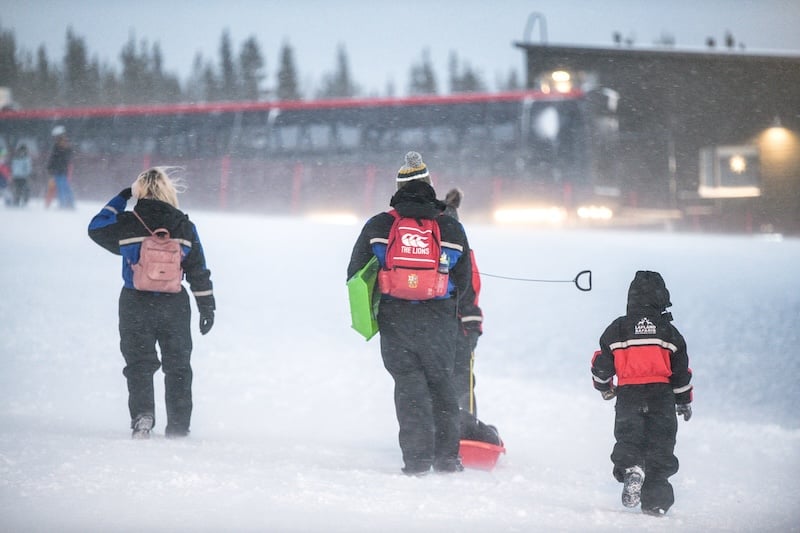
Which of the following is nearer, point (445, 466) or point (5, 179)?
point (445, 466)

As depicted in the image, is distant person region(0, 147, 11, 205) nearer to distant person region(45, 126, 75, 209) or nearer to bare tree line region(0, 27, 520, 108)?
distant person region(45, 126, 75, 209)

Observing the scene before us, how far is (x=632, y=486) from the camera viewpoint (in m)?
4.15

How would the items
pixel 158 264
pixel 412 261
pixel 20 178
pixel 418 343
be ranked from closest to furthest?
pixel 412 261 → pixel 418 343 → pixel 158 264 → pixel 20 178

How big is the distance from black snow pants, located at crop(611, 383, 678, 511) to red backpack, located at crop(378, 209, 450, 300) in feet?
3.69

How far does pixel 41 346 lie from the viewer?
26.9ft

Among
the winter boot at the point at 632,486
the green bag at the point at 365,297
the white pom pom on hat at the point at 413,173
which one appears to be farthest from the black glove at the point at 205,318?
the winter boot at the point at 632,486

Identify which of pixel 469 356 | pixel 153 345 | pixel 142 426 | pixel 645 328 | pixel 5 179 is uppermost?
pixel 5 179

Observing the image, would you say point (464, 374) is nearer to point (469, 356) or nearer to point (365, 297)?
point (469, 356)

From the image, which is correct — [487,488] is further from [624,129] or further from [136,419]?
[624,129]

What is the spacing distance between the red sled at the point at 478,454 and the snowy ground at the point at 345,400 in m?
0.17

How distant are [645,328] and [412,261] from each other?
3.98 feet

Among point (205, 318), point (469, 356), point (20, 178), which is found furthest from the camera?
point (20, 178)

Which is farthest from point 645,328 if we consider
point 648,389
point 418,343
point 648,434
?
point 418,343

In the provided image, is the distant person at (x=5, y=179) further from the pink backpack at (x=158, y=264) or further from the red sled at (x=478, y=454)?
the red sled at (x=478, y=454)
